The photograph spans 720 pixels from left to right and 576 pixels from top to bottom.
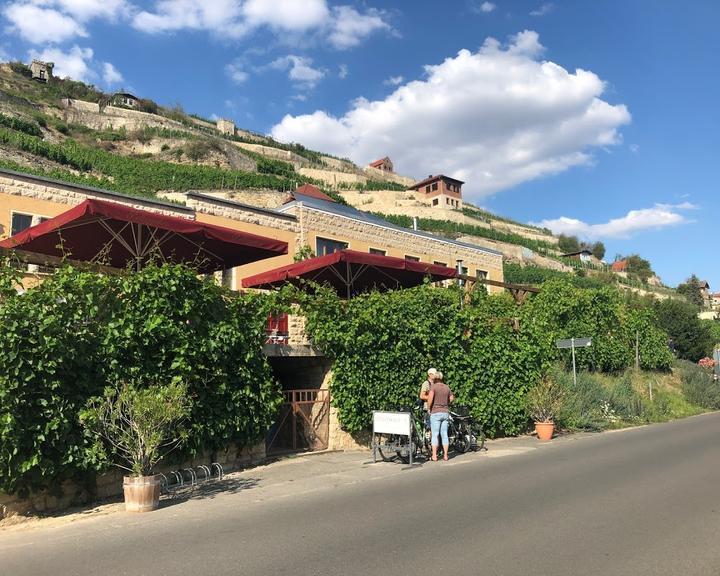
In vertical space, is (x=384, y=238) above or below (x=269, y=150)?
below

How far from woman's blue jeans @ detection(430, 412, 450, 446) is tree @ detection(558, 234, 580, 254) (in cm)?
9399

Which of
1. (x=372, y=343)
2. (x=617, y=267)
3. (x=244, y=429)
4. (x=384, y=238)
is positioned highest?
(x=617, y=267)

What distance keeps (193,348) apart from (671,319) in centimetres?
4395

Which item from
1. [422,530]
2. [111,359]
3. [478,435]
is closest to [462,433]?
[478,435]

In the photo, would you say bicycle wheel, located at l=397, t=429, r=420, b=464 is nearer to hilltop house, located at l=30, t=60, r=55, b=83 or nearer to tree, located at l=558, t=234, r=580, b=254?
tree, located at l=558, t=234, r=580, b=254

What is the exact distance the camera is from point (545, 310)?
24.0m

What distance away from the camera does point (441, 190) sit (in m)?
94.4

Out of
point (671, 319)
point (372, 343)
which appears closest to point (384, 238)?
point (372, 343)

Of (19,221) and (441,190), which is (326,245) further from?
(441,190)

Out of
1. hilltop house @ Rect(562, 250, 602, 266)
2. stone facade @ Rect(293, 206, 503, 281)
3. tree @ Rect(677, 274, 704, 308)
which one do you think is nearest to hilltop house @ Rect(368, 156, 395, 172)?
hilltop house @ Rect(562, 250, 602, 266)

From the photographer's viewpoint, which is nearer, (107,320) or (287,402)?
(107,320)

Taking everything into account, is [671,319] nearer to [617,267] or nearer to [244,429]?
[244,429]

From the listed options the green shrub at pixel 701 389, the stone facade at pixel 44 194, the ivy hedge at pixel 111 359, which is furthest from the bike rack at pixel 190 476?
the green shrub at pixel 701 389

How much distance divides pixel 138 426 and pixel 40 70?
104 meters
